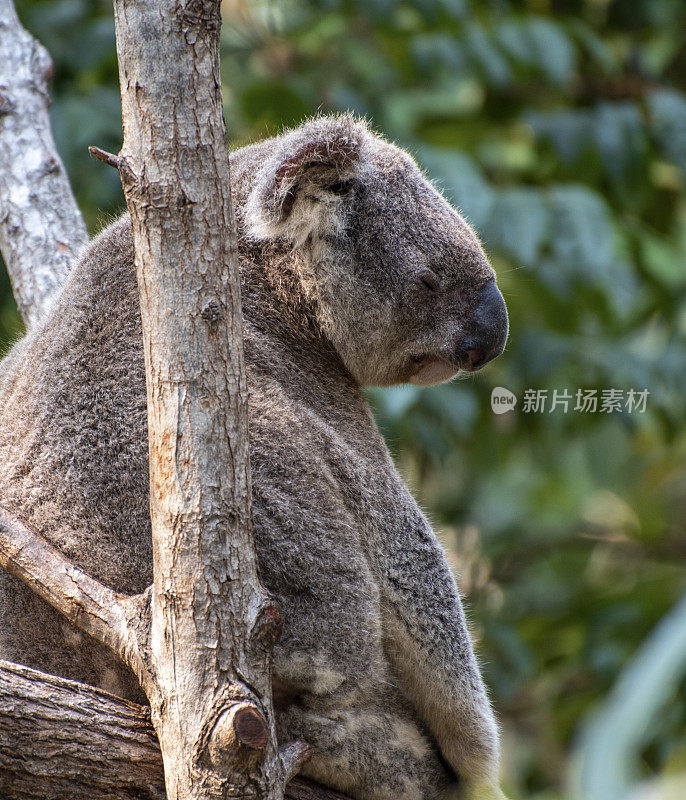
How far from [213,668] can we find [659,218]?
446 centimetres

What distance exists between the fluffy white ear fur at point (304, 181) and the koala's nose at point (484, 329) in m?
0.49

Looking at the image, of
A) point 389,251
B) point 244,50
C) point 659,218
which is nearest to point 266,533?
point 389,251

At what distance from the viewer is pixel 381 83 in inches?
181

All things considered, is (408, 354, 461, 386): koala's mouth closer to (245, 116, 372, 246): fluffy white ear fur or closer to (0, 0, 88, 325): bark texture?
(245, 116, 372, 246): fluffy white ear fur

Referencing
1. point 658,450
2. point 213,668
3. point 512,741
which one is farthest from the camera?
point 658,450

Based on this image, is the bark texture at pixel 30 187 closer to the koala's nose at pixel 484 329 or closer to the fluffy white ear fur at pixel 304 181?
the fluffy white ear fur at pixel 304 181

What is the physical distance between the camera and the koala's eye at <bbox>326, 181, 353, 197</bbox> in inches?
100

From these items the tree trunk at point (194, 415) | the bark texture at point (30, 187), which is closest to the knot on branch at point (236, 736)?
the tree trunk at point (194, 415)

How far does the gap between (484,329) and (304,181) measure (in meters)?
0.68

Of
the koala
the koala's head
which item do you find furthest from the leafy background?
the koala

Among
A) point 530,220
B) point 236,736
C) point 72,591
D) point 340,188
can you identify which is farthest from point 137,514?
point 530,220

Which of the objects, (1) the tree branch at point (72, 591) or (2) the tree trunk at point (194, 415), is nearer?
(2) the tree trunk at point (194, 415)

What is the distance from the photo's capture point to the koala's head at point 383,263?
8.21 ft

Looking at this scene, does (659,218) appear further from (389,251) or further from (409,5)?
(389,251)
